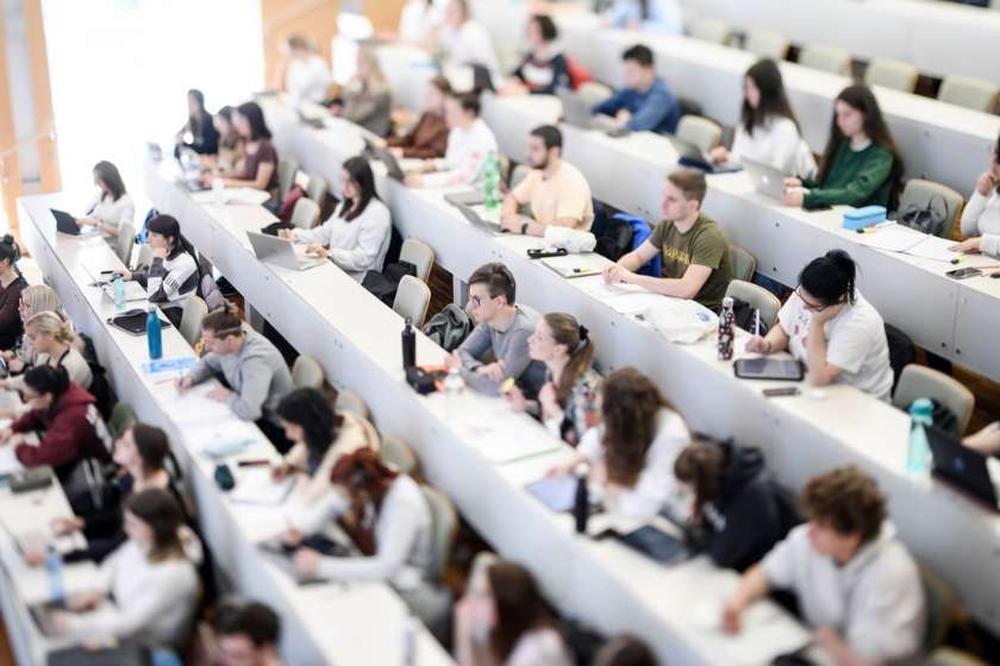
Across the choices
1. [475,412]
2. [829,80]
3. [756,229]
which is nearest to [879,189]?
[756,229]

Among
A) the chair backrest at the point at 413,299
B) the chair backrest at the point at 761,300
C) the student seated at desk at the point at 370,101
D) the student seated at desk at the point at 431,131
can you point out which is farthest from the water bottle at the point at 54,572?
the student seated at desk at the point at 370,101

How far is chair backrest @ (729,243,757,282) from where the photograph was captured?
258 inches

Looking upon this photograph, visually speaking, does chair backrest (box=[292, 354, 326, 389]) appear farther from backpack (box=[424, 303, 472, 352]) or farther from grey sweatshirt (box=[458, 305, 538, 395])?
backpack (box=[424, 303, 472, 352])

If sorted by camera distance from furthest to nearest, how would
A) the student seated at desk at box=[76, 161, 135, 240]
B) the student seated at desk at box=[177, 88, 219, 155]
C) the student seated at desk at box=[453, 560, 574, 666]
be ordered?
the student seated at desk at box=[177, 88, 219, 155]
the student seated at desk at box=[76, 161, 135, 240]
the student seated at desk at box=[453, 560, 574, 666]

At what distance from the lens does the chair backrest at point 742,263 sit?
6547 millimetres

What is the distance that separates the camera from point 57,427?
5.45 meters

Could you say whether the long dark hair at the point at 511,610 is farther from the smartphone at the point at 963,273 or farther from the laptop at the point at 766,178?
the laptop at the point at 766,178

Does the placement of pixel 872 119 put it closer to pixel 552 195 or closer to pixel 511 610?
pixel 552 195

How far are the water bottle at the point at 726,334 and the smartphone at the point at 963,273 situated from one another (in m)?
1.18

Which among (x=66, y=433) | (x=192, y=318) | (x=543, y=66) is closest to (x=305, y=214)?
(x=192, y=318)

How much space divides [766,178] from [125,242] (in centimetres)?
385

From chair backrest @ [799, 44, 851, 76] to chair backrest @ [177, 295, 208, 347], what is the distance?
5.39 metres

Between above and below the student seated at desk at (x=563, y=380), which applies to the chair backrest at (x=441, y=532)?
below

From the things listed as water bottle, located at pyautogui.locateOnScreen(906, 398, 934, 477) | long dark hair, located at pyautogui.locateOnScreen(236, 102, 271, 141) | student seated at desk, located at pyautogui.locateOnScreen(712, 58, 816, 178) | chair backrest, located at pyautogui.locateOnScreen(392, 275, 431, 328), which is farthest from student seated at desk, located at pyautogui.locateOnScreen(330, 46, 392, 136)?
water bottle, located at pyautogui.locateOnScreen(906, 398, 934, 477)
